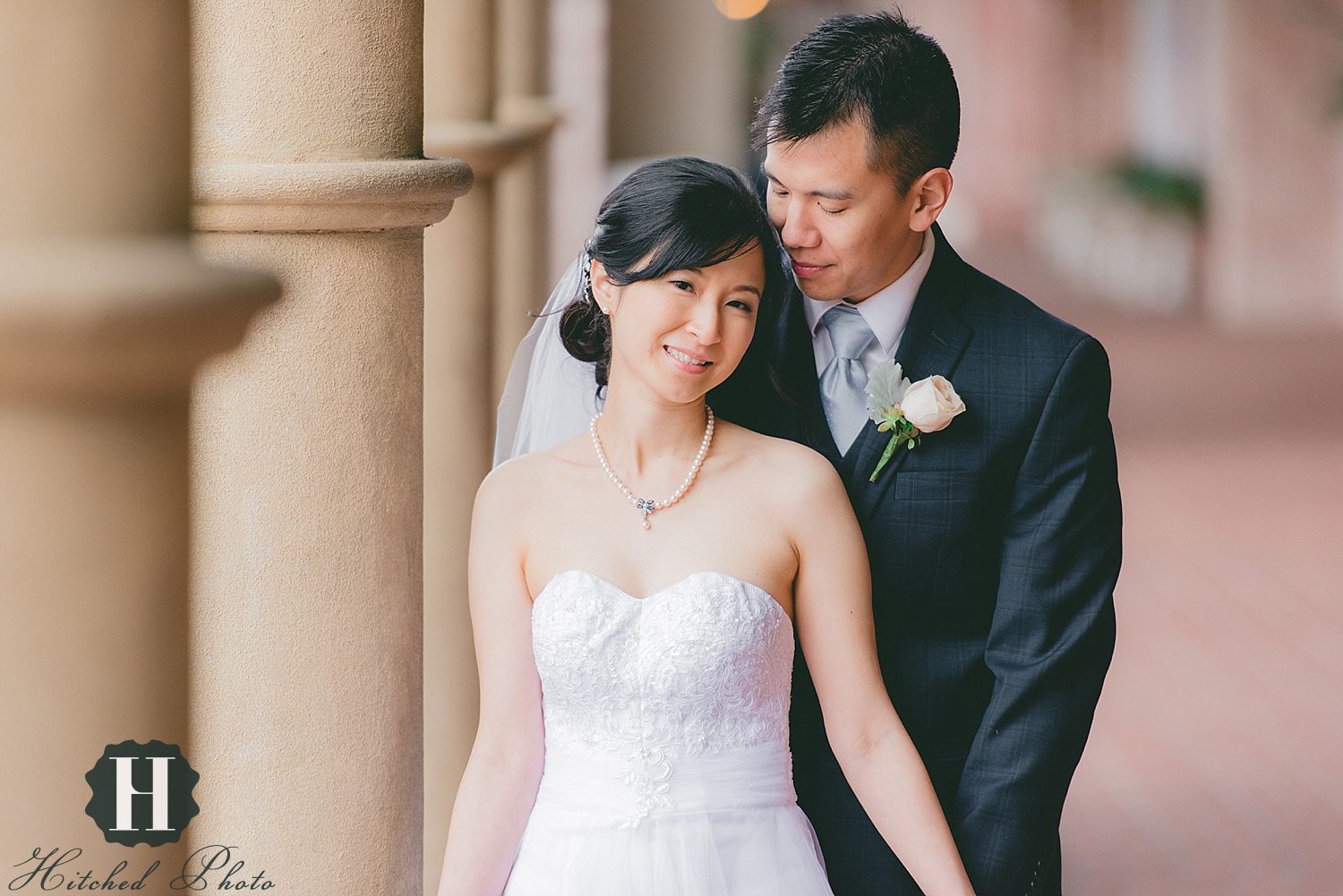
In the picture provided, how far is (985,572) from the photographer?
2455mm

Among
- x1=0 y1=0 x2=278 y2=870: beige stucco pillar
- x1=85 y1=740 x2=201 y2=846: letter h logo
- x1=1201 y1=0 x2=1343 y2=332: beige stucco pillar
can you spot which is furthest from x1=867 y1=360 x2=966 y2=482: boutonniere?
x1=1201 y1=0 x2=1343 y2=332: beige stucco pillar

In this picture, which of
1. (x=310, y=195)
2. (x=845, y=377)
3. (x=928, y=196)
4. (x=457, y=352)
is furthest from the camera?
(x=457, y=352)

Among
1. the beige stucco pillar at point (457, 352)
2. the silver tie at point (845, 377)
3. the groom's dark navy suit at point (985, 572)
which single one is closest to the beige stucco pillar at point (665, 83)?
the beige stucco pillar at point (457, 352)

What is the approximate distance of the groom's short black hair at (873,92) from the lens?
7.75 ft

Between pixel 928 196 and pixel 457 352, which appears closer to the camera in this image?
pixel 928 196

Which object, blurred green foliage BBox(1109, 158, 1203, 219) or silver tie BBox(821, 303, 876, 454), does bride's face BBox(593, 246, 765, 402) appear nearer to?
silver tie BBox(821, 303, 876, 454)

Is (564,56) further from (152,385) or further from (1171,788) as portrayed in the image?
(152,385)

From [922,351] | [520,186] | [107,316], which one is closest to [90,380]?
[107,316]

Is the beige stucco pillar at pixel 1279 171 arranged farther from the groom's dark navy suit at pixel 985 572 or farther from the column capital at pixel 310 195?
the column capital at pixel 310 195

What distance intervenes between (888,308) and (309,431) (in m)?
0.97

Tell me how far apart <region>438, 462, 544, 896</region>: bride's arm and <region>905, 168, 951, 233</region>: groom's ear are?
0.73 m

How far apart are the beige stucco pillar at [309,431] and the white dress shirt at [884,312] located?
692mm

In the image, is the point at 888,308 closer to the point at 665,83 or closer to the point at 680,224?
the point at 680,224

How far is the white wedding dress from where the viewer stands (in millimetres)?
2123
